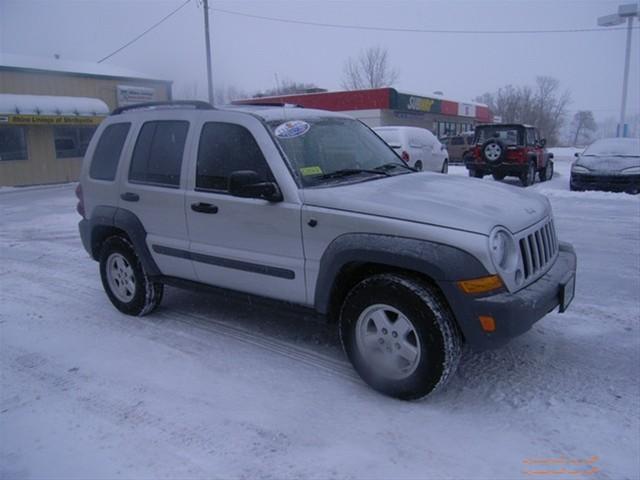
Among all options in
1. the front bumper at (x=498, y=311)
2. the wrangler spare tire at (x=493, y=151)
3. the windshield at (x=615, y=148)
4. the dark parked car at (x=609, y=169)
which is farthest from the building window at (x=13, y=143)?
the front bumper at (x=498, y=311)

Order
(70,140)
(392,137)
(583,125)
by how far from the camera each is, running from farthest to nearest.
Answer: (583,125) < (70,140) < (392,137)

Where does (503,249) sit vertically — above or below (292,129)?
below

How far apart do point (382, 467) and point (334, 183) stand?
1976 millimetres

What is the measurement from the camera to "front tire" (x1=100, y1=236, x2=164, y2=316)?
4.99 meters

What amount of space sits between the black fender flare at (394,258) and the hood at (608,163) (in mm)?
12126

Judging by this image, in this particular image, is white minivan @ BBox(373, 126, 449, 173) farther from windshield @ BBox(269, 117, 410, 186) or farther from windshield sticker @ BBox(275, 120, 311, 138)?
windshield sticker @ BBox(275, 120, 311, 138)

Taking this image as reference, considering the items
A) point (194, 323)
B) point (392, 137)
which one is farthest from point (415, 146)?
point (194, 323)

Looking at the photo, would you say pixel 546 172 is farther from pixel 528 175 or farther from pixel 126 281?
pixel 126 281

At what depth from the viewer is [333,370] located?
3.90 metres

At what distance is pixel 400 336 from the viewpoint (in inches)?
133

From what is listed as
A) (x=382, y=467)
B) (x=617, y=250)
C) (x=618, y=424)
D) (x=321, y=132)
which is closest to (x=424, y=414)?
(x=382, y=467)

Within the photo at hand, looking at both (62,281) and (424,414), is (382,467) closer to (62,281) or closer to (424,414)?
(424,414)

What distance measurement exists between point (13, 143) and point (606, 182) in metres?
20.8

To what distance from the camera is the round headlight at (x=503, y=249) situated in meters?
3.09
